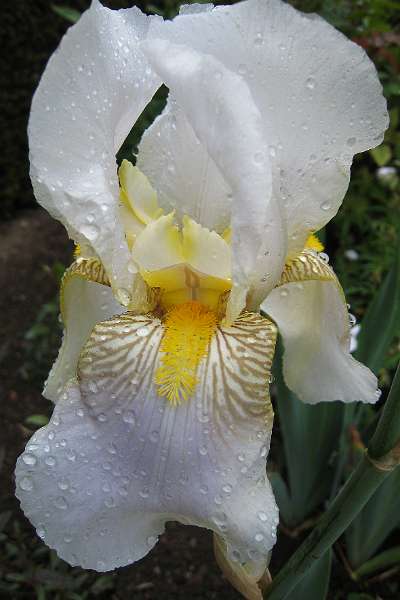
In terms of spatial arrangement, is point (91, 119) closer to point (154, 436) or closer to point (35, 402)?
point (154, 436)

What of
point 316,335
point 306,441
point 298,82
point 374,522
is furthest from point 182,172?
point 374,522

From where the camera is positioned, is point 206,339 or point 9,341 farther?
point 9,341

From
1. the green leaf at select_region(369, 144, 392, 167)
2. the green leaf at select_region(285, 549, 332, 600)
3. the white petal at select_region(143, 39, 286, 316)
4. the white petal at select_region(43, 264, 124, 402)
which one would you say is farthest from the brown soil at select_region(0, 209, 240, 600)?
the green leaf at select_region(369, 144, 392, 167)

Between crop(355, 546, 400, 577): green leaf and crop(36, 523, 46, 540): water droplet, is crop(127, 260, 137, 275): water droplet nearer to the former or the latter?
crop(36, 523, 46, 540): water droplet

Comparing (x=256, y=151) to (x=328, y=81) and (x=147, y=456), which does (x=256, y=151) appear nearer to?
(x=328, y=81)

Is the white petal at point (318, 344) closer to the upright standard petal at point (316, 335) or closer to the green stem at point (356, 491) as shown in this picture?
the upright standard petal at point (316, 335)

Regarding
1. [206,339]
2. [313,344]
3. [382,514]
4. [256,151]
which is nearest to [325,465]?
[382,514]
